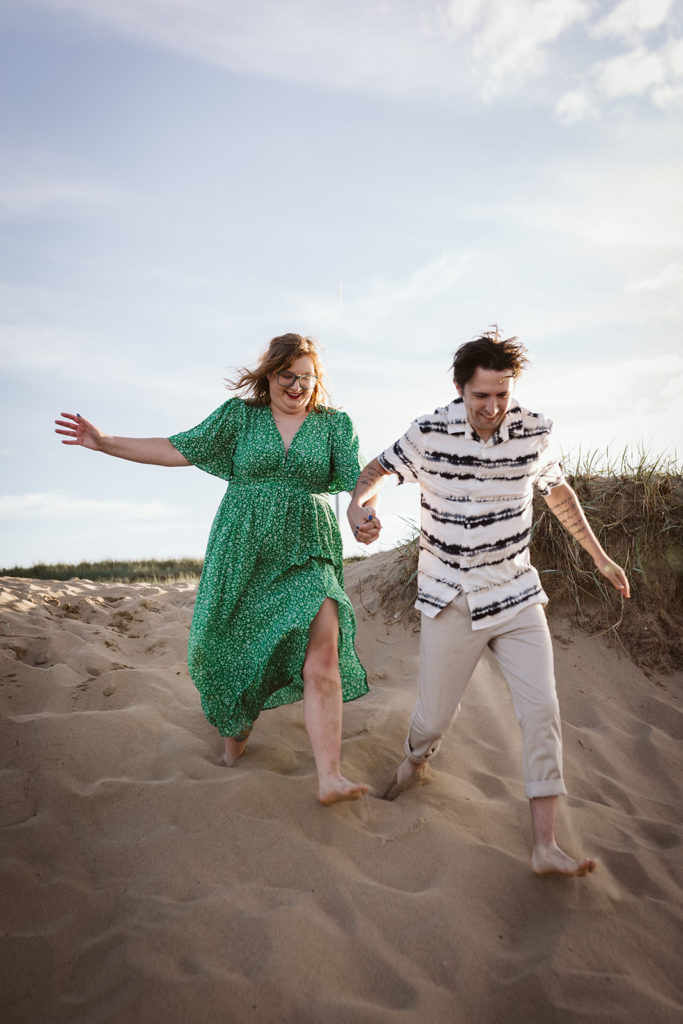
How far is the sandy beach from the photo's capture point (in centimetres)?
247

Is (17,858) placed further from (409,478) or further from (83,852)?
(409,478)

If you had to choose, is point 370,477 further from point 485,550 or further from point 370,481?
point 485,550

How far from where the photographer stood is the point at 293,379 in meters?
3.70

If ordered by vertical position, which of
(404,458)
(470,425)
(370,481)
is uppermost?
(470,425)

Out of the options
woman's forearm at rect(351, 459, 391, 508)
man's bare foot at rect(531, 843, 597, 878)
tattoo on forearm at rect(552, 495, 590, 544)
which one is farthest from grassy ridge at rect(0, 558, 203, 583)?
man's bare foot at rect(531, 843, 597, 878)

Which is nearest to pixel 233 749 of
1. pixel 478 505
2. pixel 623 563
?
pixel 478 505

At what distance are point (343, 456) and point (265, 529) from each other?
56 cm

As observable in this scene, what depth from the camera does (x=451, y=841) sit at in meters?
3.23

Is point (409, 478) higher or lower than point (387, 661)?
higher

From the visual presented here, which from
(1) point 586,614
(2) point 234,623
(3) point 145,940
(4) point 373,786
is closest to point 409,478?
(2) point 234,623

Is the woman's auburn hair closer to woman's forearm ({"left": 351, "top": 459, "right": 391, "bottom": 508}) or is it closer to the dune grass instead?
woman's forearm ({"left": 351, "top": 459, "right": 391, "bottom": 508})

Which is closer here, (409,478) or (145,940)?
(145,940)

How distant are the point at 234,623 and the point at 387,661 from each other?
1.87 m

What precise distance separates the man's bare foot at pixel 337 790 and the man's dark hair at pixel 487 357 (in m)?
1.85
